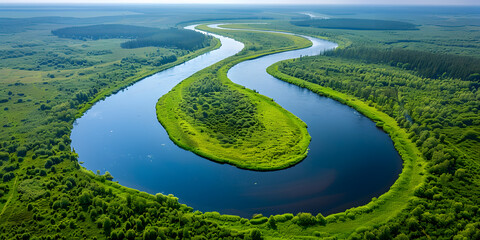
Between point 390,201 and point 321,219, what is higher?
point 390,201

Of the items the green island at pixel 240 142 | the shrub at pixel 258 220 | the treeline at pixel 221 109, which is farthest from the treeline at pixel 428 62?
the shrub at pixel 258 220

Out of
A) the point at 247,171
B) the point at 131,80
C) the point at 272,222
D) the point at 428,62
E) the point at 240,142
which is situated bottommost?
the point at 131,80

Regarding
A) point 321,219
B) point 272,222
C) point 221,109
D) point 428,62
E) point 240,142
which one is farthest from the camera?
point 428,62

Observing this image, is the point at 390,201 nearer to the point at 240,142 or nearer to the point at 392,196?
the point at 392,196

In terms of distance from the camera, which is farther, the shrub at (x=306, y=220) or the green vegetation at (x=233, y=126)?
the green vegetation at (x=233, y=126)

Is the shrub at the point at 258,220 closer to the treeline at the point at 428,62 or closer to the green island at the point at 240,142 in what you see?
the green island at the point at 240,142

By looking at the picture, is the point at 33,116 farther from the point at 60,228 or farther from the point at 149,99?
the point at 60,228

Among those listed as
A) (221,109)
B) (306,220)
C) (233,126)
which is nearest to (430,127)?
(306,220)
